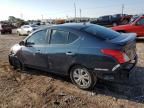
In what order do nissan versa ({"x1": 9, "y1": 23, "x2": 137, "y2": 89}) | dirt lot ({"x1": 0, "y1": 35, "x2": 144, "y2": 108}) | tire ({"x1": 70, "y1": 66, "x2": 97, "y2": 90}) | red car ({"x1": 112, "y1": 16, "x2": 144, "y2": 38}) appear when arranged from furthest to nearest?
red car ({"x1": 112, "y1": 16, "x2": 144, "y2": 38}), tire ({"x1": 70, "y1": 66, "x2": 97, "y2": 90}), nissan versa ({"x1": 9, "y1": 23, "x2": 137, "y2": 89}), dirt lot ({"x1": 0, "y1": 35, "x2": 144, "y2": 108})

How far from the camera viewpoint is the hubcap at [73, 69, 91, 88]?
5358mm

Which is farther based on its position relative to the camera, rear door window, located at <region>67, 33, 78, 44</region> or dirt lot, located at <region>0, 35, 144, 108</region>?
rear door window, located at <region>67, 33, 78, 44</region>

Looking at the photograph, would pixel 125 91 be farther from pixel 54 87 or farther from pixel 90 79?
pixel 54 87

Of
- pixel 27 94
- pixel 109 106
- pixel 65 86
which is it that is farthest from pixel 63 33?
pixel 109 106

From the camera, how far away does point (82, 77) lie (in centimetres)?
545

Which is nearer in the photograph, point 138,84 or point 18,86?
point 138,84

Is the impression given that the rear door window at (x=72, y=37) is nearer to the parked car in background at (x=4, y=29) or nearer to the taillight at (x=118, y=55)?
the taillight at (x=118, y=55)

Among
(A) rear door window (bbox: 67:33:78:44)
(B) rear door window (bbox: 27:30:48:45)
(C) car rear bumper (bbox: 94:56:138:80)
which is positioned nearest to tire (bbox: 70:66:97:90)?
(C) car rear bumper (bbox: 94:56:138:80)

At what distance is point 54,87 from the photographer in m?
5.85

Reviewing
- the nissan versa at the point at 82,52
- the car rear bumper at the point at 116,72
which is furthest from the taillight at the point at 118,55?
the car rear bumper at the point at 116,72

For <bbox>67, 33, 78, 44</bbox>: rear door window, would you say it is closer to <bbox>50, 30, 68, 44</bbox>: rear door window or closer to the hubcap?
<bbox>50, 30, 68, 44</bbox>: rear door window

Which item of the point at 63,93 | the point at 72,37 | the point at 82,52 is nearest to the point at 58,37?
the point at 72,37

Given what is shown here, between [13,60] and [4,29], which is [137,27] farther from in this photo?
[4,29]

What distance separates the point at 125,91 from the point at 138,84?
57cm
